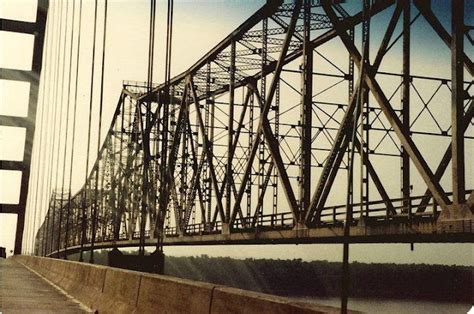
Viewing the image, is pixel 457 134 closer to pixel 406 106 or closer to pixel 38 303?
pixel 406 106

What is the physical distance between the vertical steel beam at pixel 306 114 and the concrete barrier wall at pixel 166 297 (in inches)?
833

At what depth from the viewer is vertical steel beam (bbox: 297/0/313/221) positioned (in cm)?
3291

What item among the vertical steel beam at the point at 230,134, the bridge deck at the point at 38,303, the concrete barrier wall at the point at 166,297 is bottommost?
the bridge deck at the point at 38,303

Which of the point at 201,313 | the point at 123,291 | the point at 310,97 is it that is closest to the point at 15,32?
the point at 310,97

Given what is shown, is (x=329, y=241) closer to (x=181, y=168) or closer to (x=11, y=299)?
(x=11, y=299)

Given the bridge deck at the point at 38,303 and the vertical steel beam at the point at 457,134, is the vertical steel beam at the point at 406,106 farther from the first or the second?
the bridge deck at the point at 38,303

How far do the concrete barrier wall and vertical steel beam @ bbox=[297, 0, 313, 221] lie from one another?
21163 mm

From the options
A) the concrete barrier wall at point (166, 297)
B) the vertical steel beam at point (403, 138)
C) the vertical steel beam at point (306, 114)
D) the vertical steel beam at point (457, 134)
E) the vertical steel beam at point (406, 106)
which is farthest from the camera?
the vertical steel beam at point (306, 114)

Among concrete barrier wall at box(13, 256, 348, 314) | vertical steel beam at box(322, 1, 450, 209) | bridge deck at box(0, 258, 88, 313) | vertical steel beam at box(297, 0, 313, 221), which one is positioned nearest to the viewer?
concrete barrier wall at box(13, 256, 348, 314)

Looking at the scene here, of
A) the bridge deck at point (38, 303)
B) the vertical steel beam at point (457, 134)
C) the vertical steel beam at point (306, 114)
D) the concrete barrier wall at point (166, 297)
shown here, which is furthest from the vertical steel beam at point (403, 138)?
the concrete barrier wall at point (166, 297)

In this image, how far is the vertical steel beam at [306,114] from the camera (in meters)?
32.9

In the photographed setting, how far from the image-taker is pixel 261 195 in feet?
137

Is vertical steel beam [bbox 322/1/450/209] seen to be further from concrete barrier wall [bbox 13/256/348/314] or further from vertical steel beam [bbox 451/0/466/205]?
concrete barrier wall [bbox 13/256/348/314]

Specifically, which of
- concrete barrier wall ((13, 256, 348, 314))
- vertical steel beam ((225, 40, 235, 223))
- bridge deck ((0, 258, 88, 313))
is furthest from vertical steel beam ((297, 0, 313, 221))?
concrete barrier wall ((13, 256, 348, 314))
